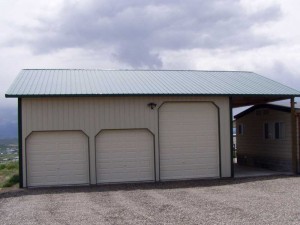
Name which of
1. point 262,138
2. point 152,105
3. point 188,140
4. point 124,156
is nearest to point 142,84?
point 152,105

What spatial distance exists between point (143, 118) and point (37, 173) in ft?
13.7

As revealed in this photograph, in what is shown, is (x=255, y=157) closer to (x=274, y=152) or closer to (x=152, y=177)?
(x=274, y=152)

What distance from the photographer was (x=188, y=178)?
1705 cm

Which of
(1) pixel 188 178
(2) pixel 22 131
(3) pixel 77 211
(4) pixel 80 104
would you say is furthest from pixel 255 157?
(3) pixel 77 211

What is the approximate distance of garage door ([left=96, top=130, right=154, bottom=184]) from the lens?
16.3 metres

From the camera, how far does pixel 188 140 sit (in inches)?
675

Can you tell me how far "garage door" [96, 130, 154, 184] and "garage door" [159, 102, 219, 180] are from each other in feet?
1.73

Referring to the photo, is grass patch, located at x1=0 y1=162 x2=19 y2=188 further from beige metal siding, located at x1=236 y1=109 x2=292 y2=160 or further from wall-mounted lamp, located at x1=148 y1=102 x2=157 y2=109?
beige metal siding, located at x1=236 y1=109 x2=292 y2=160

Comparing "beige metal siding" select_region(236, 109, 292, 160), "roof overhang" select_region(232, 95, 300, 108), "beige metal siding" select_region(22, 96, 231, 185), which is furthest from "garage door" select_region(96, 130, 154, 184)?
"beige metal siding" select_region(236, 109, 292, 160)

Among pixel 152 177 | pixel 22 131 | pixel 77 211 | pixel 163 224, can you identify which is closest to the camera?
pixel 163 224

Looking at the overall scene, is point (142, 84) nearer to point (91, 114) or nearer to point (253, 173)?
point (91, 114)

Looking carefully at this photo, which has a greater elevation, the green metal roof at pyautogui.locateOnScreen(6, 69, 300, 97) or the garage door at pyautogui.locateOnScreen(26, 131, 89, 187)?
the green metal roof at pyautogui.locateOnScreen(6, 69, 300, 97)

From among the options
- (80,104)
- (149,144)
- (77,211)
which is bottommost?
(77,211)

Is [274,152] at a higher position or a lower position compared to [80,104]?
lower
